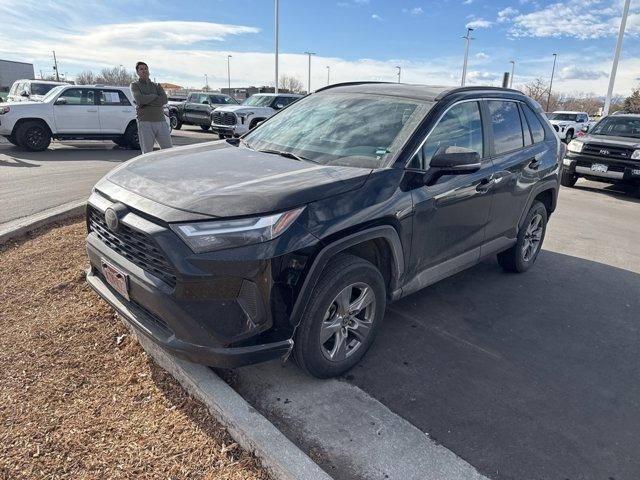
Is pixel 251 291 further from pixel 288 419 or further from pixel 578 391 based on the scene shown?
pixel 578 391

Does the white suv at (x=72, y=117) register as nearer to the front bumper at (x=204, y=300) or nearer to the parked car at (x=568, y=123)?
the front bumper at (x=204, y=300)

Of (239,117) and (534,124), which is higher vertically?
(534,124)

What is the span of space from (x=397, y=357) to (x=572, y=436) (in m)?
1.13

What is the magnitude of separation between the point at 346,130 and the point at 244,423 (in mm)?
2111

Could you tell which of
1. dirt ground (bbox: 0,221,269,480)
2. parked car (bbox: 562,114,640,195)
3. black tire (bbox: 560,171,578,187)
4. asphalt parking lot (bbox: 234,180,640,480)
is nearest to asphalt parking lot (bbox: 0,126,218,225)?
dirt ground (bbox: 0,221,269,480)

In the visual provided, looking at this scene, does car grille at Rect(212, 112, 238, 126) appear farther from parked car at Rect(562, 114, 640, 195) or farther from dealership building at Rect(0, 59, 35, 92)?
dealership building at Rect(0, 59, 35, 92)

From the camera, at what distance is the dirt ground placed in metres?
2.22

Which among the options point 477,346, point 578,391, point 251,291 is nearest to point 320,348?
point 251,291

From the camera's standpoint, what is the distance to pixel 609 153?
10.2m

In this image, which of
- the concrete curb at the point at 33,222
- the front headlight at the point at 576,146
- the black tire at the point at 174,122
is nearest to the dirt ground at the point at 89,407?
the concrete curb at the point at 33,222

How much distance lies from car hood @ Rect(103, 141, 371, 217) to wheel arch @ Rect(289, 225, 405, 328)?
0.28 metres

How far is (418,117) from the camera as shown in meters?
3.31

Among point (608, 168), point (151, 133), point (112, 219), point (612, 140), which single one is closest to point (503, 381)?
point (112, 219)

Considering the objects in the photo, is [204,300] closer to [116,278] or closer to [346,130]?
[116,278]
